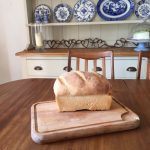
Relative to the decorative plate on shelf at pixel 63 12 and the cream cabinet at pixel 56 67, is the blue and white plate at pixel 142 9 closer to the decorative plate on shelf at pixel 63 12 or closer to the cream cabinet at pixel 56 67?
the cream cabinet at pixel 56 67

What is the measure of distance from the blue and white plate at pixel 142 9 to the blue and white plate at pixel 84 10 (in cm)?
46

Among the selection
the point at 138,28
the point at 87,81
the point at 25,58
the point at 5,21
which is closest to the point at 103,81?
the point at 87,81

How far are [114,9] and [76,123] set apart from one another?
180 cm

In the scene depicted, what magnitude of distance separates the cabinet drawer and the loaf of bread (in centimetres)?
125

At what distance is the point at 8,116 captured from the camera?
0.85 meters

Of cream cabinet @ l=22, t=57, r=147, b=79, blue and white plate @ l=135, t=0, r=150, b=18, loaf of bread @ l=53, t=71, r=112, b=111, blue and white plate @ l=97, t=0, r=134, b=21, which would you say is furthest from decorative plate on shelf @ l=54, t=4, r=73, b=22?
loaf of bread @ l=53, t=71, r=112, b=111

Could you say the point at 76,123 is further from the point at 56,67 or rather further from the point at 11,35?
the point at 11,35

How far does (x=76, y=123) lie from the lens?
0.72 m

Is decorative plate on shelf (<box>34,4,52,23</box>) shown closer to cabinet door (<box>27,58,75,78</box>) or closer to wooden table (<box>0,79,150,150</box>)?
cabinet door (<box>27,58,75,78</box>)

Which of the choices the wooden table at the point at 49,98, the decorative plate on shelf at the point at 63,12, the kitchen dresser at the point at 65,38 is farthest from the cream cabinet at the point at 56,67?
the wooden table at the point at 49,98

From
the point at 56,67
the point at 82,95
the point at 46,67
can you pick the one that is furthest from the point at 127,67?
the point at 82,95

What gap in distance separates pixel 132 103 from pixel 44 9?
68.1 inches

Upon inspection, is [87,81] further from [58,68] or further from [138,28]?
[138,28]

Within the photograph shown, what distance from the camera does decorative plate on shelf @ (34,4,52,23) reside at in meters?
2.29
